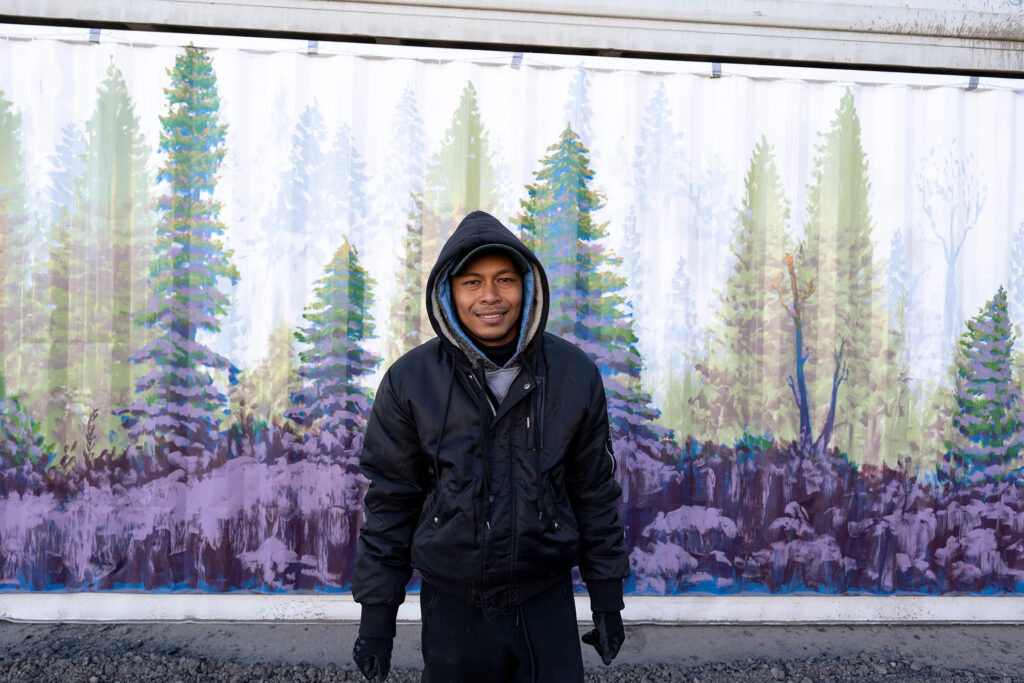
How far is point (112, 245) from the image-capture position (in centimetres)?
335

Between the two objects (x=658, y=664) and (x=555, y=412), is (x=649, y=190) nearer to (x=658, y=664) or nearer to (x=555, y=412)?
(x=555, y=412)

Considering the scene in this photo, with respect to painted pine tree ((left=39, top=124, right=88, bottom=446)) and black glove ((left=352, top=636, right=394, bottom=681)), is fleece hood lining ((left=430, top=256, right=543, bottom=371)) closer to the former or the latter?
black glove ((left=352, top=636, right=394, bottom=681))

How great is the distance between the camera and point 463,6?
3.40 metres

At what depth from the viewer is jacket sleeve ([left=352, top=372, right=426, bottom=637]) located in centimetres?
190

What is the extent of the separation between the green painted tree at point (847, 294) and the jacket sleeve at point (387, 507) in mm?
2594

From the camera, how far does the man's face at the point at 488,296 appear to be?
187 cm

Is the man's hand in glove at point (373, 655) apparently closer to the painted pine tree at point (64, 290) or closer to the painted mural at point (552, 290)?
the painted mural at point (552, 290)

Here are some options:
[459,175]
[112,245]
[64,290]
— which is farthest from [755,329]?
[64,290]

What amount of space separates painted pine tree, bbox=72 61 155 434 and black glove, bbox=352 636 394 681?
223 centimetres

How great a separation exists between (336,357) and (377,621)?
174cm

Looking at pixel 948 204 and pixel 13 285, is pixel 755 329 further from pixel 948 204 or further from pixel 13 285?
pixel 13 285

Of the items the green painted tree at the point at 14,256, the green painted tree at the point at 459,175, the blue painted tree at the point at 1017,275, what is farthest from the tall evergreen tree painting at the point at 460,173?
the blue painted tree at the point at 1017,275

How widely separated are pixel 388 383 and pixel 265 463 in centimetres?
180

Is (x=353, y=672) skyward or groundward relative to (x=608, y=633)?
groundward
